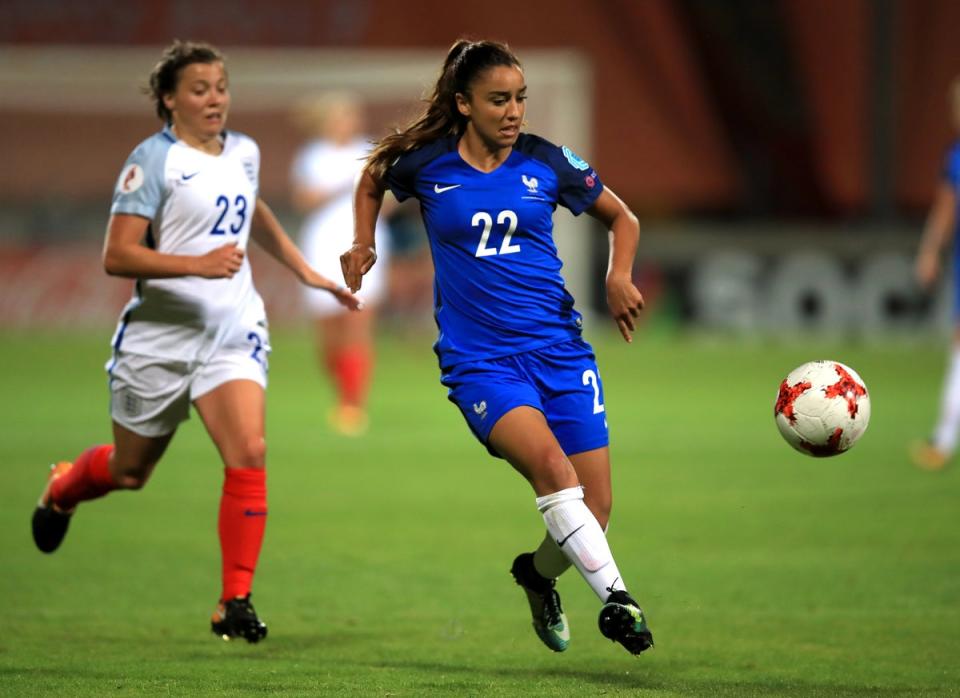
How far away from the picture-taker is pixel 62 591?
24.3 feet

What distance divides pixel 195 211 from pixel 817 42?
18311 millimetres

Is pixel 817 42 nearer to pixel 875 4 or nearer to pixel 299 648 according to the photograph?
pixel 875 4

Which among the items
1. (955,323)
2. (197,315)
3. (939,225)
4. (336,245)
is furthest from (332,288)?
(336,245)

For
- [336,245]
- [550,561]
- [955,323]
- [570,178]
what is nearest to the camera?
[570,178]

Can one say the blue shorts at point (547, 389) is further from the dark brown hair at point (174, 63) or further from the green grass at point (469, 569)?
the dark brown hair at point (174, 63)

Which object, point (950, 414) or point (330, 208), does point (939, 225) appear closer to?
point (950, 414)

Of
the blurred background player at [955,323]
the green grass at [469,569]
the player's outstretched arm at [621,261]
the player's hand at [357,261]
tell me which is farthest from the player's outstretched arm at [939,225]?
the player's hand at [357,261]

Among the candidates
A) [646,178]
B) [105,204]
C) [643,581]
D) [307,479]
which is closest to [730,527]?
[643,581]

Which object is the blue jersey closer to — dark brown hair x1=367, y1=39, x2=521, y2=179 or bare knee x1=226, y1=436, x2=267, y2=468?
dark brown hair x1=367, y1=39, x2=521, y2=179

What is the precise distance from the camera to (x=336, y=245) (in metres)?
14.8

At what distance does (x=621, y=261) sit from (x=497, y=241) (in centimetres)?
46

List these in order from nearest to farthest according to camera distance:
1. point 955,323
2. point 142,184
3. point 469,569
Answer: point 142,184 → point 469,569 → point 955,323

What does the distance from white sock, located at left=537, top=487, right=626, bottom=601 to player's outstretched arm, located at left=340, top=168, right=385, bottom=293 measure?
1.10 meters

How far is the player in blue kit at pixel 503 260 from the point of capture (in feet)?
19.2
